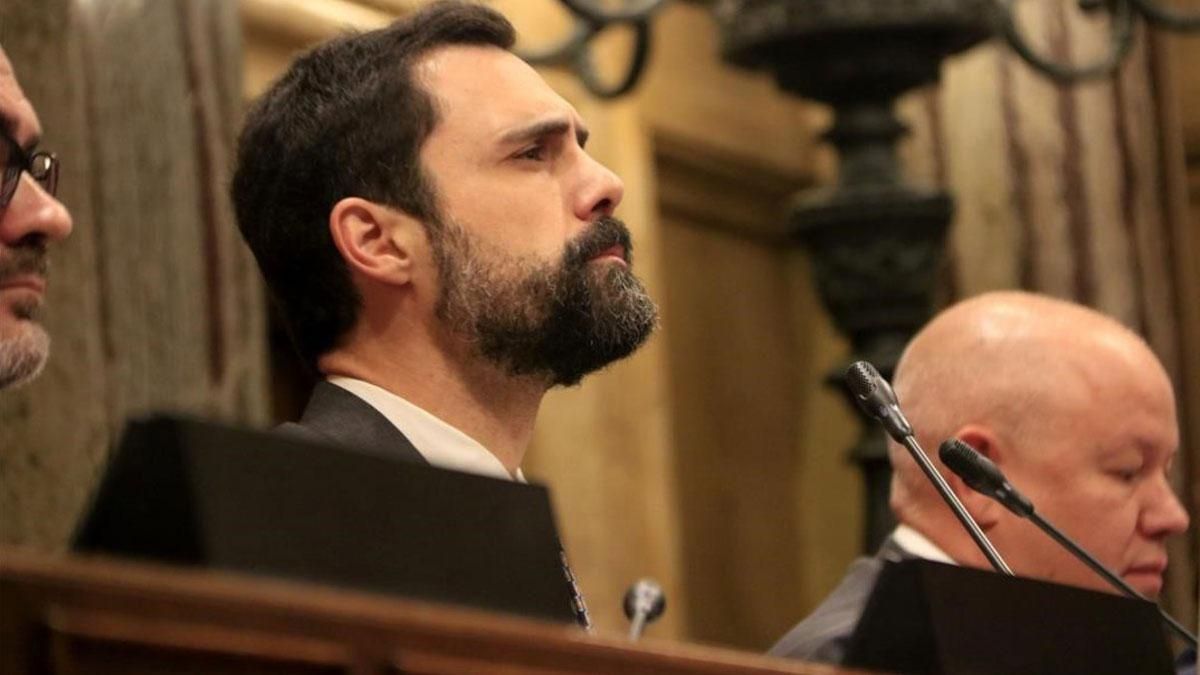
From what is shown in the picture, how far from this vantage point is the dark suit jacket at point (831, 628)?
3283mm

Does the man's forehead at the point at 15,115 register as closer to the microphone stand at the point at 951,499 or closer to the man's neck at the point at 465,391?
the man's neck at the point at 465,391

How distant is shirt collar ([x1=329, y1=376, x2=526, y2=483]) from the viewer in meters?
3.05

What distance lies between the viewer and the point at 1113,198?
20.5 ft

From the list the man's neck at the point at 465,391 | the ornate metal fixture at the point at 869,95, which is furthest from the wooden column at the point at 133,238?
the man's neck at the point at 465,391

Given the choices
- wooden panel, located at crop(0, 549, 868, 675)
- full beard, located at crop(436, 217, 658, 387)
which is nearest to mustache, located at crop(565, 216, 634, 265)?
full beard, located at crop(436, 217, 658, 387)

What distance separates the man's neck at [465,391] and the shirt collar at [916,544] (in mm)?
865

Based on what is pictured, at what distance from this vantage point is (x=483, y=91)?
3236mm

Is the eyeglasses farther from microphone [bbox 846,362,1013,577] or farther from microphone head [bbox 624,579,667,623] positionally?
microphone [bbox 846,362,1013,577]

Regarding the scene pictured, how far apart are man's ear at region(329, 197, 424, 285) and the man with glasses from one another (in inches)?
12.6

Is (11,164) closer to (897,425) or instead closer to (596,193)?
(596,193)

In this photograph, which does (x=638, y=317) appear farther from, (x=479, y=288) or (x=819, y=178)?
(x=819, y=178)

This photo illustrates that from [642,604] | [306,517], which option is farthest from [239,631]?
[642,604]

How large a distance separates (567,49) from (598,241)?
82.0 inches

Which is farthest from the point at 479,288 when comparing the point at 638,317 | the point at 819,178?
the point at 819,178
